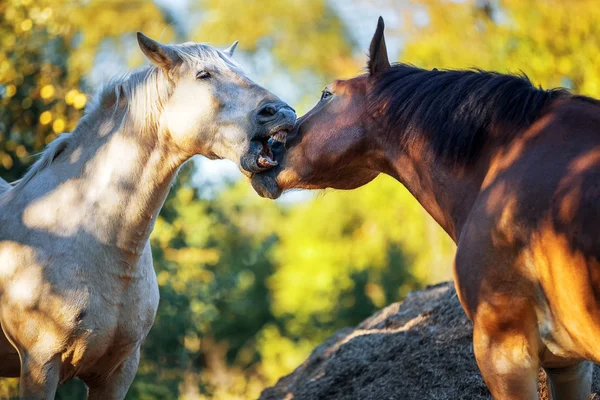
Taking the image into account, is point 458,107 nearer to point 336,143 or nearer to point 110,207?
point 336,143

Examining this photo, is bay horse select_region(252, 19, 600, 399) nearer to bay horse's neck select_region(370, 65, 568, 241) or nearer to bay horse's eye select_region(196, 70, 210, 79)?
bay horse's neck select_region(370, 65, 568, 241)

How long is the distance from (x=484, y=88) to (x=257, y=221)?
2493cm

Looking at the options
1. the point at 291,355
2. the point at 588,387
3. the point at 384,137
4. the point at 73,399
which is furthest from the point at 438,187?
the point at 291,355

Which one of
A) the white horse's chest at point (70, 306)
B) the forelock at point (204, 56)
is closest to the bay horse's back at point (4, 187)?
the white horse's chest at point (70, 306)

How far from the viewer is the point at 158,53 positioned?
4.48m

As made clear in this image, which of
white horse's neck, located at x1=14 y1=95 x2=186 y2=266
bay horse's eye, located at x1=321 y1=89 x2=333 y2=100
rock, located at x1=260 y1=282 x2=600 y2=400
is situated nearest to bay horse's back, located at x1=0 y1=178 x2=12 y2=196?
white horse's neck, located at x1=14 y1=95 x2=186 y2=266

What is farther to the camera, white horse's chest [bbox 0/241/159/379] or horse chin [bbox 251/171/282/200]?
horse chin [bbox 251/171/282/200]

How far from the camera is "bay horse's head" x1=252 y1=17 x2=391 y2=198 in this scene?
4133 mm

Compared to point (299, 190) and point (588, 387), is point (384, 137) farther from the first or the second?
point (588, 387)

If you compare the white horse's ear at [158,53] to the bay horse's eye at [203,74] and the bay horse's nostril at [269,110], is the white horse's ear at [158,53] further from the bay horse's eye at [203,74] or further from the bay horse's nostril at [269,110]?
the bay horse's nostril at [269,110]

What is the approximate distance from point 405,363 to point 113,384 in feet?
6.96

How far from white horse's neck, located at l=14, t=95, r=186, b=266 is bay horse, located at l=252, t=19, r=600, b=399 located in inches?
32.8

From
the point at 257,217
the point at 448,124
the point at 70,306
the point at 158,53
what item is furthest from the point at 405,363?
the point at 257,217

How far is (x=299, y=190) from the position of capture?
4492 mm
